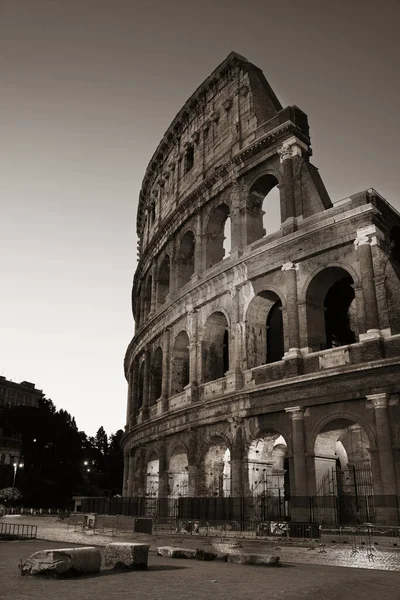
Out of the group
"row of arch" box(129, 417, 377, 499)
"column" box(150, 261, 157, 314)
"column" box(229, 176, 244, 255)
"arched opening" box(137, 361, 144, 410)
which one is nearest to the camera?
"row of arch" box(129, 417, 377, 499)

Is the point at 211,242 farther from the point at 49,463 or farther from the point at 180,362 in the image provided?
the point at 49,463

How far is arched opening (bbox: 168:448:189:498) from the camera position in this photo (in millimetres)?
22047

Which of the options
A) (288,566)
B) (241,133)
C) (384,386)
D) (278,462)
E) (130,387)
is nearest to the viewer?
(288,566)

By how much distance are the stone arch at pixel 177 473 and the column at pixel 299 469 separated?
259 inches

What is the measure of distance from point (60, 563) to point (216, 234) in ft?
59.7

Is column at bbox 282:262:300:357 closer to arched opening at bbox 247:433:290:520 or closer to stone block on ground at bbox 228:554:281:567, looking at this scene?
arched opening at bbox 247:433:290:520

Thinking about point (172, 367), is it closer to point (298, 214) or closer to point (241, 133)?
point (298, 214)

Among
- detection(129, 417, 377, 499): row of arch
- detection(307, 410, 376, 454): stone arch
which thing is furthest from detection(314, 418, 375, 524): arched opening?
detection(307, 410, 376, 454): stone arch

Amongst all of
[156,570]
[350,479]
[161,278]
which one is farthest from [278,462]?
[156,570]

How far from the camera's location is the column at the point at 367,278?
1602 cm

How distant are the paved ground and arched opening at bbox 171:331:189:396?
14.7m

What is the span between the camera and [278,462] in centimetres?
2077

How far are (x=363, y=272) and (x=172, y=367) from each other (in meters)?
10.1

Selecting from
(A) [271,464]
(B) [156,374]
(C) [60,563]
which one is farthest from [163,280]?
(C) [60,563]
